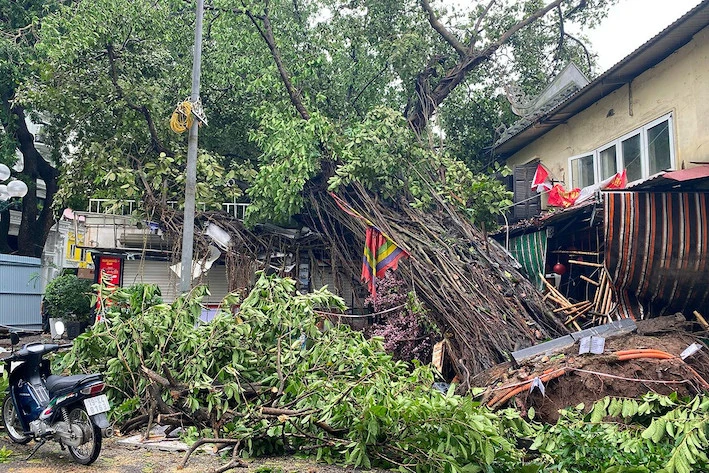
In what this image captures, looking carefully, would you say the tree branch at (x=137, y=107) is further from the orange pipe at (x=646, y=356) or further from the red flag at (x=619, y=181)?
the orange pipe at (x=646, y=356)

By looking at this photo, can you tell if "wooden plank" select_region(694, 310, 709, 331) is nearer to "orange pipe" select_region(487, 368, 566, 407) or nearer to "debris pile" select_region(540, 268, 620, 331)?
"debris pile" select_region(540, 268, 620, 331)

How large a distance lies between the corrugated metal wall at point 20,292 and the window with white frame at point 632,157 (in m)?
15.4

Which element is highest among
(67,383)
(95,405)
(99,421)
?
(67,383)

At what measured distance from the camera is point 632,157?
1034 centimetres

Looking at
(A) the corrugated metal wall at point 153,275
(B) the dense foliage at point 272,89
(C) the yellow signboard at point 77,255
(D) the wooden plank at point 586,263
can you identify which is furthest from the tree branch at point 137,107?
(D) the wooden plank at point 586,263

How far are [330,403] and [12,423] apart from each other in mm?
3353

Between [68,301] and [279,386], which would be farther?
[68,301]

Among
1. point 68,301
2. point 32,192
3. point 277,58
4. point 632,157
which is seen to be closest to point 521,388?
point 632,157

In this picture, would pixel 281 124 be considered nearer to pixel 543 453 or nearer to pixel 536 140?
pixel 536 140

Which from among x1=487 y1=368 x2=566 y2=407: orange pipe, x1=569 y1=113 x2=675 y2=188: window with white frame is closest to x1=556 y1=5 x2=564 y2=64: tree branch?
x1=569 y1=113 x2=675 y2=188: window with white frame

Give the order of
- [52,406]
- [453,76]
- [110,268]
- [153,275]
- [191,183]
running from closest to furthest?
[52,406] < [191,183] < [453,76] < [110,268] < [153,275]

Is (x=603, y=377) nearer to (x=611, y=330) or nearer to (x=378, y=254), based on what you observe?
(x=611, y=330)

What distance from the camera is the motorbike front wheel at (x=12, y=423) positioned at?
559 cm

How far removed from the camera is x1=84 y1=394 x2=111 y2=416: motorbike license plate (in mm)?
4762
